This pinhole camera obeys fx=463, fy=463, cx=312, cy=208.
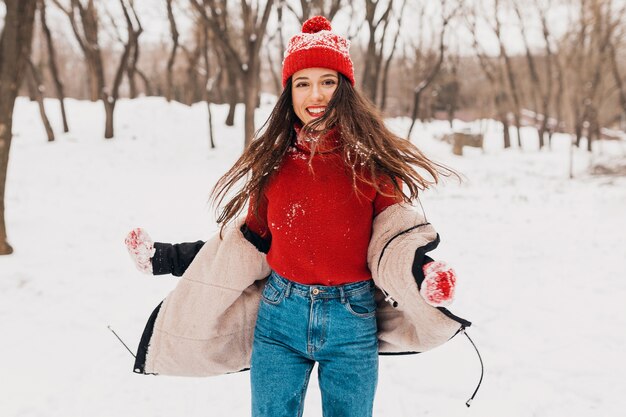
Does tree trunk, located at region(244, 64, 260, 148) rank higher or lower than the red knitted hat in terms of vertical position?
higher

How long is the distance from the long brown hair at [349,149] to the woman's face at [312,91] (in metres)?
0.03

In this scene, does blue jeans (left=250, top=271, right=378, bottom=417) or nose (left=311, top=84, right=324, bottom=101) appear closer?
blue jeans (left=250, top=271, right=378, bottom=417)

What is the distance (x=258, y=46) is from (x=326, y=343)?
9.41 metres

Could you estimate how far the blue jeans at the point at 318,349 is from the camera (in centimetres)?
157

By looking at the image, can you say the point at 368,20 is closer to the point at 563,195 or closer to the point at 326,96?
the point at 563,195

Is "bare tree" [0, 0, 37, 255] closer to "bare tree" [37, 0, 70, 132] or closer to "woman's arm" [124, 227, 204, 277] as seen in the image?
"woman's arm" [124, 227, 204, 277]

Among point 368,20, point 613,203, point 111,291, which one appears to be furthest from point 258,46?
point 613,203

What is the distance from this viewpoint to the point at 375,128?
5.49ft

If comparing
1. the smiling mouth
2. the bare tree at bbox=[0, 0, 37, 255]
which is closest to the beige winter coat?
the smiling mouth

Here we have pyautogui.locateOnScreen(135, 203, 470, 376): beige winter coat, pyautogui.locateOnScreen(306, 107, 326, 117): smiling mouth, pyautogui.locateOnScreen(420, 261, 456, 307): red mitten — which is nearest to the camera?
pyautogui.locateOnScreen(420, 261, 456, 307): red mitten

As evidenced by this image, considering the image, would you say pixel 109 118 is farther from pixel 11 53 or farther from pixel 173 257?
pixel 173 257

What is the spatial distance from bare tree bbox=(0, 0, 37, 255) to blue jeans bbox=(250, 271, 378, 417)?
4.42 metres

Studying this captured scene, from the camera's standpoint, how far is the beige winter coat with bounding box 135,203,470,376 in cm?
156

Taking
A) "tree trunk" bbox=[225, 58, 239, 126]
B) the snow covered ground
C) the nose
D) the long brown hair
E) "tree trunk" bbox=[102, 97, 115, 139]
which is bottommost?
the snow covered ground
